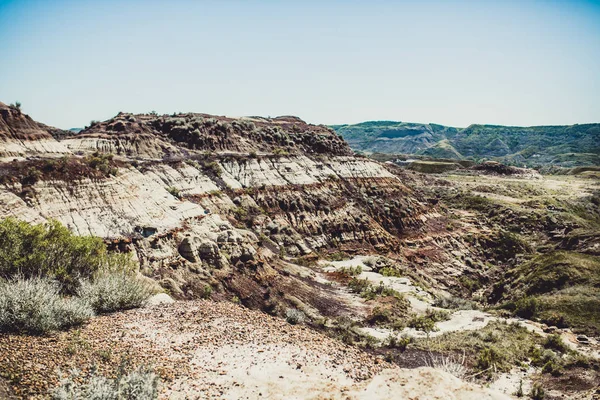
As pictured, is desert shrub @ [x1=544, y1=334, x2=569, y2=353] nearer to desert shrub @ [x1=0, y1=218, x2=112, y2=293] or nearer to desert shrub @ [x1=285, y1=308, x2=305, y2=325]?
desert shrub @ [x1=285, y1=308, x2=305, y2=325]

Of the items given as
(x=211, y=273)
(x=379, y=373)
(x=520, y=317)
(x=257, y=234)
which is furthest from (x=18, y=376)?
(x=257, y=234)

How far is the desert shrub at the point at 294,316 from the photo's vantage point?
16.1m

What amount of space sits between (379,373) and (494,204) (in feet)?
180

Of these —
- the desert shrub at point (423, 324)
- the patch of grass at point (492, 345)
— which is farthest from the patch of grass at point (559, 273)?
the desert shrub at point (423, 324)

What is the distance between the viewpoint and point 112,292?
1202 cm

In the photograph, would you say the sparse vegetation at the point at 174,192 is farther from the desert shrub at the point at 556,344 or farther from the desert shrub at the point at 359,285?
the desert shrub at the point at 556,344

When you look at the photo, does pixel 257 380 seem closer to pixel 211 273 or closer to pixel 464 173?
pixel 211 273

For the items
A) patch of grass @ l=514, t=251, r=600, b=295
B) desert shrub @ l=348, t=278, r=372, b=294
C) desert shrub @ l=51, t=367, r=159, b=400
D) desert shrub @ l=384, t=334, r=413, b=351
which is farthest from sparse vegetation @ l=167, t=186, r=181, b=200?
patch of grass @ l=514, t=251, r=600, b=295

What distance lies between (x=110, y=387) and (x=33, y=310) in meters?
3.99

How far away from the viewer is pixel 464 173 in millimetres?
101750

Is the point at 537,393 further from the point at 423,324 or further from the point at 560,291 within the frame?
the point at 560,291

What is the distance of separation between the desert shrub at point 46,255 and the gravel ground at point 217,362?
3005mm

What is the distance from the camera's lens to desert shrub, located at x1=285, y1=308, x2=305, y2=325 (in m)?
16.1

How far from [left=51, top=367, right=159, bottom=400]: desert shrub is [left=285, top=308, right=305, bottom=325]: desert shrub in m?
8.97
